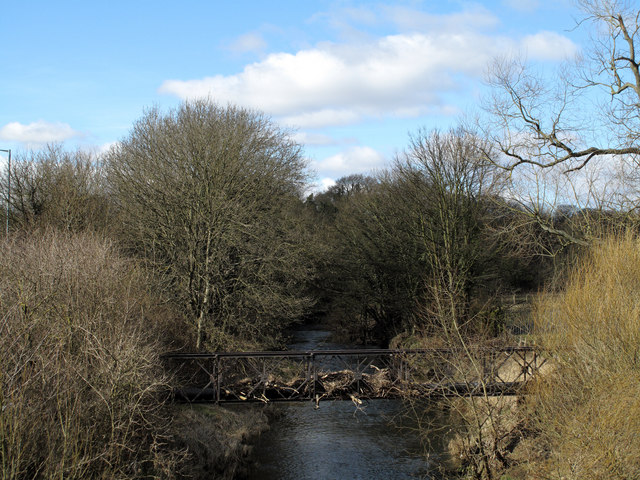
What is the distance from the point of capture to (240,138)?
974 inches

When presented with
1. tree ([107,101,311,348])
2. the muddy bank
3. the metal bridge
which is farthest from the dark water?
tree ([107,101,311,348])

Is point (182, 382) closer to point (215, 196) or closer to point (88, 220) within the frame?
point (215, 196)

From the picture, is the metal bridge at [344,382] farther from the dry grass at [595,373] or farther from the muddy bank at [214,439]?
the dry grass at [595,373]

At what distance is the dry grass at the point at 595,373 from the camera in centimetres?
1042

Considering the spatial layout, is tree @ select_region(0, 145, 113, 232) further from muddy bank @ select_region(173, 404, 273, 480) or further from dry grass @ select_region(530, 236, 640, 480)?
dry grass @ select_region(530, 236, 640, 480)

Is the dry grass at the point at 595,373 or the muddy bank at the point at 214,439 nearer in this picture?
the dry grass at the point at 595,373

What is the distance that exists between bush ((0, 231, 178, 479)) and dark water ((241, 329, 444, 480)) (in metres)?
4.56

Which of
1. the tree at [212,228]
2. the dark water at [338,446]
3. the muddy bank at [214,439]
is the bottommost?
the dark water at [338,446]

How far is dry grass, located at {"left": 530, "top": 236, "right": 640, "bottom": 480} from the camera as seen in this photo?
410 inches

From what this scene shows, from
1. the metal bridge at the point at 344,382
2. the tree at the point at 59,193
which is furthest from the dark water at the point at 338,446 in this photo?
the tree at the point at 59,193

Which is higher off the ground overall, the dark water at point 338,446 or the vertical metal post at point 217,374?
the vertical metal post at point 217,374

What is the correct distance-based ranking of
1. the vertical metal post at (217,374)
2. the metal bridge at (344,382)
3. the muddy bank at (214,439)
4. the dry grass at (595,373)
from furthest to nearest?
the vertical metal post at (217,374) → the metal bridge at (344,382) → the muddy bank at (214,439) → the dry grass at (595,373)

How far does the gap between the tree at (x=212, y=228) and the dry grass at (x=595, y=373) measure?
→ 1134 cm

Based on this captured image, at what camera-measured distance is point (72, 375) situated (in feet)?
36.1
